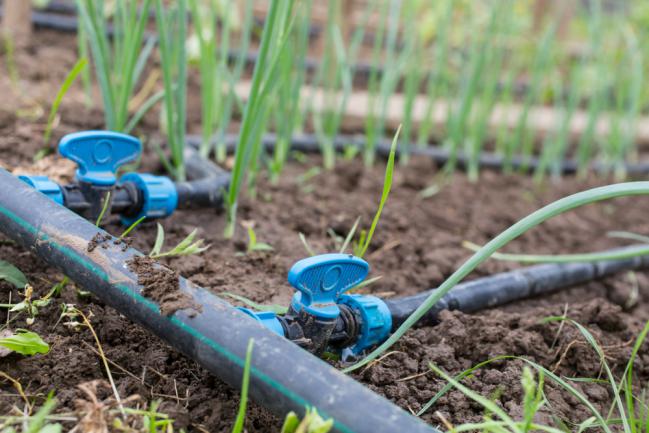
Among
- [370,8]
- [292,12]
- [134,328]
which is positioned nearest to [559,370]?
[134,328]

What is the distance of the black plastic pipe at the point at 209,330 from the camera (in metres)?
0.64

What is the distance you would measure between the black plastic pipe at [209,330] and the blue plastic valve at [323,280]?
11 cm

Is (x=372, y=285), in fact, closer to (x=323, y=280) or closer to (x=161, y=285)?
(x=323, y=280)

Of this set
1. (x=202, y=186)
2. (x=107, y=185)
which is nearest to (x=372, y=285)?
(x=202, y=186)

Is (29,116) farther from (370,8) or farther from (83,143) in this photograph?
(370,8)

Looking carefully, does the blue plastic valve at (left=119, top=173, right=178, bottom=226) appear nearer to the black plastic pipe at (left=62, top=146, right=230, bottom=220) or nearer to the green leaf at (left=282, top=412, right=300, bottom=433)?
the black plastic pipe at (left=62, top=146, right=230, bottom=220)

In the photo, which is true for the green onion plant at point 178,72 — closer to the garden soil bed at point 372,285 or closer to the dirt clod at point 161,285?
the garden soil bed at point 372,285

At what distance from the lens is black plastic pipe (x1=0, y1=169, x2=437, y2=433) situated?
0.64 m

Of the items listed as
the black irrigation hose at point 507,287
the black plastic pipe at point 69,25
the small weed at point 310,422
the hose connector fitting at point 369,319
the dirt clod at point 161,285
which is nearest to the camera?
the small weed at point 310,422

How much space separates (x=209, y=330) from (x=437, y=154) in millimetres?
1589

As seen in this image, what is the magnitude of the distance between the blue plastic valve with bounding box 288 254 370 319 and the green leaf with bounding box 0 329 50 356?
0.29 metres

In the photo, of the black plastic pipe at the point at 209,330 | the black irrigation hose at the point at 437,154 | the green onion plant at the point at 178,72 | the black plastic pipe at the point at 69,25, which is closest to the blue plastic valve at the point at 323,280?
the black plastic pipe at the point at 209,330

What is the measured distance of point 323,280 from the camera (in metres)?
0.84

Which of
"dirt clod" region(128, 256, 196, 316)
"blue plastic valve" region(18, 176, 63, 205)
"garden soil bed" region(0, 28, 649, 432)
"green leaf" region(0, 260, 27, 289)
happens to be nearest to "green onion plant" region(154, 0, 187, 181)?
"garden soil bed" region(0, 28, 649, 432)
